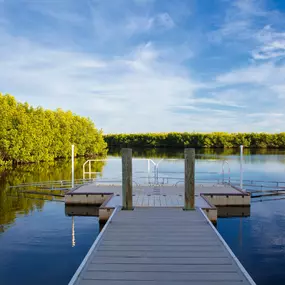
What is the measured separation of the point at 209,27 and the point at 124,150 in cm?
1958

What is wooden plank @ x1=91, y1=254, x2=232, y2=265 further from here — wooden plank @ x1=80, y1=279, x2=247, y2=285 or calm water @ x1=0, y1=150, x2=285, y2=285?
calm water @ x1=0, y1=150, x2=285, y2=285

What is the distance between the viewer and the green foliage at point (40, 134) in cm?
3619

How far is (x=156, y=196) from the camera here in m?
11.4

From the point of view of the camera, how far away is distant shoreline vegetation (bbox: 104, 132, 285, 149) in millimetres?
88312

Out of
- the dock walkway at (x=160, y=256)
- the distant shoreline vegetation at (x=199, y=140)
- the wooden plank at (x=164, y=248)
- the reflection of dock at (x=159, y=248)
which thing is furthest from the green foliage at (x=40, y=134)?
the distant shoreline vegetation at (x=199, y=140)

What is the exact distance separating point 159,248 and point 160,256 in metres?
0.39

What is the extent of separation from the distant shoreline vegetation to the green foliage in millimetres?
36470

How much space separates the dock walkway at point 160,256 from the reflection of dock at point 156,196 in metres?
2.32

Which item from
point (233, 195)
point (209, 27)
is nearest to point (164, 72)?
point (209, 27)

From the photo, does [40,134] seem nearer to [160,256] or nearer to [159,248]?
[159,248]

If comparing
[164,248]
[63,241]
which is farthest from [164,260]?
[63,241]

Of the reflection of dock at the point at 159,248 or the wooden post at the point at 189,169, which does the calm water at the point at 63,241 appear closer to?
the reflection of dock at the point at 159,248

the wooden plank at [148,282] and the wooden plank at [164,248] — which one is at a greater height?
the wooden plank at [164,248]

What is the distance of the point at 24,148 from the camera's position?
1463 inches
